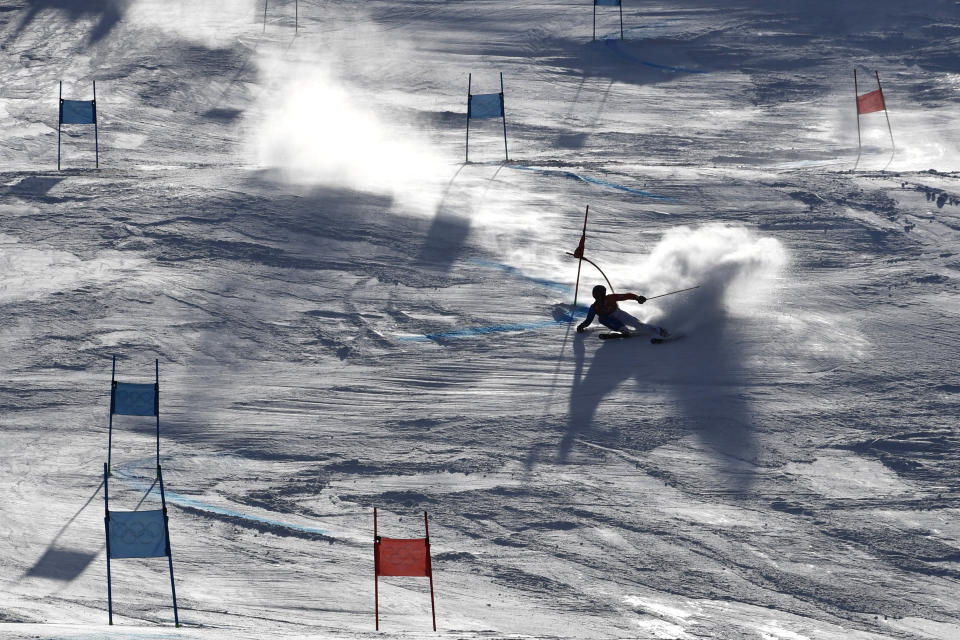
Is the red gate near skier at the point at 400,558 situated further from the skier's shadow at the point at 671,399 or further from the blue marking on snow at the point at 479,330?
the blue marking on snow at the point at 479,330

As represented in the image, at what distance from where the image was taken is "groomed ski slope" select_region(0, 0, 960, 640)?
1009 cm

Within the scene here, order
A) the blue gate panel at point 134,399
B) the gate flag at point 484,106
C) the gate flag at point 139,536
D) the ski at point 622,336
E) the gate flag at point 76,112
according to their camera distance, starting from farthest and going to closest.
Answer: the gate flag at point 484,106 < the gate flag at point 76,112 < the ski at point 622,336 < the blue gate panel at point 134,399 < the gate flag at point 139,536

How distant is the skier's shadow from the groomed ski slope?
0.04m

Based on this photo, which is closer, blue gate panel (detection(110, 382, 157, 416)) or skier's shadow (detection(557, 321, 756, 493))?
blue gate panel (detection(110, 382, 157, 416))

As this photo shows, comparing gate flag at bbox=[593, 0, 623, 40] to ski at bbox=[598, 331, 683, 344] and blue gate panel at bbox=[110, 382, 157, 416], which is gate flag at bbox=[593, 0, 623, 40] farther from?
blue gate panel at bbox=[110, 382, 157, 416]

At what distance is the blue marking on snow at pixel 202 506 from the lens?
1090 centimetres

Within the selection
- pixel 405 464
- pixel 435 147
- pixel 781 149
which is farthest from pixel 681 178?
pixel 405 464

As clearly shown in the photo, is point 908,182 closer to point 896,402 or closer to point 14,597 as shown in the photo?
point 896,402

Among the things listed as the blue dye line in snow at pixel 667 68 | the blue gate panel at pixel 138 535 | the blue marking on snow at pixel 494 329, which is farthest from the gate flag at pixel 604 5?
the blue gate panel at pixel 138 535

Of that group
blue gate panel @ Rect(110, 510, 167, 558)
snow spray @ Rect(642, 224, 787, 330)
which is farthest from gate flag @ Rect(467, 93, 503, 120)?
blue gate panel @ Rect(110, 510, 167, 558)

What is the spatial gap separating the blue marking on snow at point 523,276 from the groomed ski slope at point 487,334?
0.35ft

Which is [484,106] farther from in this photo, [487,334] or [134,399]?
[134,399]

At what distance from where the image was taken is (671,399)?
1317 cm

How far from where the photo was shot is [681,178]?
19.7 metres
